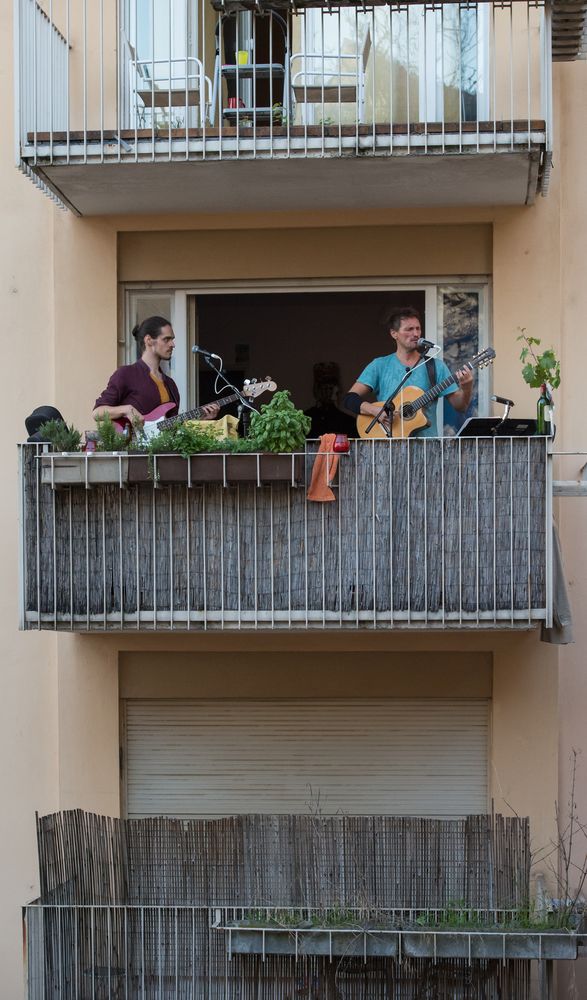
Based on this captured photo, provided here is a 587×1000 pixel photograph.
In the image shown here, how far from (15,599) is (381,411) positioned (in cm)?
328

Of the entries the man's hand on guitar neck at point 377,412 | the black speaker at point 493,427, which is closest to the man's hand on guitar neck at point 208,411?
the man's hand on guitar neck at point 377,412

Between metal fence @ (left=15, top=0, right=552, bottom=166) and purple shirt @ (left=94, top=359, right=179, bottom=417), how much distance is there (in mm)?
1463

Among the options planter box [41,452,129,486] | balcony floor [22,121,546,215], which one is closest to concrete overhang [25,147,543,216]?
balcony floor [22,121,546,215]

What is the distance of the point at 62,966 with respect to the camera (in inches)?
404

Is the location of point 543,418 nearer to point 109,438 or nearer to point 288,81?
point 109,438

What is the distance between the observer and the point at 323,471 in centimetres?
1002

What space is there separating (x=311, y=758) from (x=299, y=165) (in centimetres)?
433

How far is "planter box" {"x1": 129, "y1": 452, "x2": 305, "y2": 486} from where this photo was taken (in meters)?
9.96

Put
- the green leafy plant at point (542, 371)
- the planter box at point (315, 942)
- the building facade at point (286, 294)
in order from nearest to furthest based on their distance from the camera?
the planter box at point (315, 942)
the green leafy plant at point (542, 371)
the building facade at point (286, 294)

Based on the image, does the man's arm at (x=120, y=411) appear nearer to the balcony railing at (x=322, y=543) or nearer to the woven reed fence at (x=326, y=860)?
the balcony railing at (x=322, y=543)

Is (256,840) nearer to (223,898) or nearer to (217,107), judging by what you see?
(223,898)

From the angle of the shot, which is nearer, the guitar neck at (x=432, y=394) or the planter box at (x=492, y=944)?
the planter box at (x=492, y=944)

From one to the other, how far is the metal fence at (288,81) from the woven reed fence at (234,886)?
4499 mm

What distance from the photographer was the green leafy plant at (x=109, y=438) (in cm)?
1021
